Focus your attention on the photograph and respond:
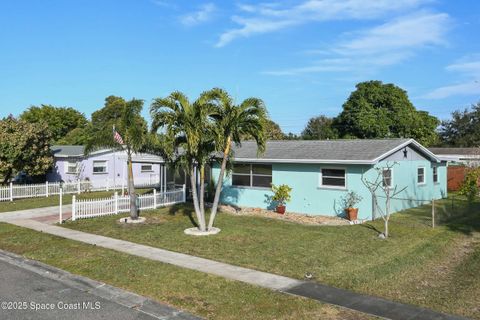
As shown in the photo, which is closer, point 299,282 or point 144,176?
point 299,282

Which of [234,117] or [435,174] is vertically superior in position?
[234,117]

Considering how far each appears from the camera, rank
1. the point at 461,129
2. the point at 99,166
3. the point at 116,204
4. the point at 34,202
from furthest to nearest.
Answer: the point at 461,129
the point at 99,166
the point at 34,202
the point at 116,204

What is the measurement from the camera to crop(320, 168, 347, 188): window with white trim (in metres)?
17.9

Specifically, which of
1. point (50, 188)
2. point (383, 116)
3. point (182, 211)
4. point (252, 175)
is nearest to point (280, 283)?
point (182, 211)

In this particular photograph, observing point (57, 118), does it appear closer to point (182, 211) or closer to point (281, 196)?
point (182, 211)

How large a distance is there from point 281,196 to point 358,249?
7.23 meters

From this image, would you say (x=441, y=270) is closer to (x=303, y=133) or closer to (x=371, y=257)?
(x=371, y=257)

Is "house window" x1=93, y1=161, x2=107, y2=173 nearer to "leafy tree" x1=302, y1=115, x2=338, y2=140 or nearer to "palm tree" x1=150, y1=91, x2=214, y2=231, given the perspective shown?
"palm tree" x1=150, y1=91, x2=214, y2=231

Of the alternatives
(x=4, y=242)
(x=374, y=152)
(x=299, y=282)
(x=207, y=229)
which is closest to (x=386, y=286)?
(x=299, y=282)

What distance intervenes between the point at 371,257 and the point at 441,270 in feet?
5.35

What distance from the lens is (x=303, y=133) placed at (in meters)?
73.4

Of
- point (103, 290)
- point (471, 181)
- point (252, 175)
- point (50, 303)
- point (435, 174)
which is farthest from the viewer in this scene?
point (435, 174)

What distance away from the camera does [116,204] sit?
18.2 m

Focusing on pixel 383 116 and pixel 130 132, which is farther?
pixel 383 116
